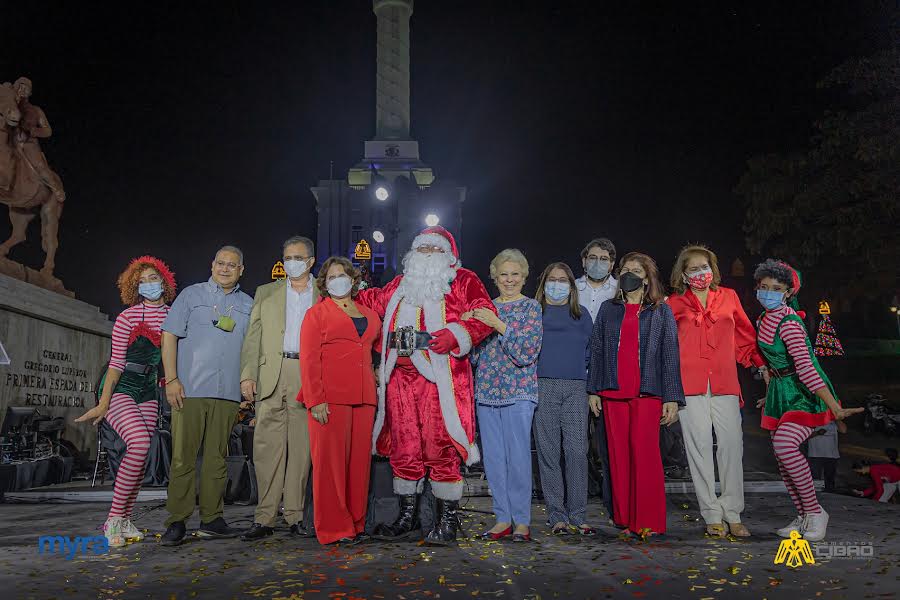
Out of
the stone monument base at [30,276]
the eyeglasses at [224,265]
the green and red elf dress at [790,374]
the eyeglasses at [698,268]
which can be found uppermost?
the stone monument base at [30,276]

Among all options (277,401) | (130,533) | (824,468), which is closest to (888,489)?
(824,468)

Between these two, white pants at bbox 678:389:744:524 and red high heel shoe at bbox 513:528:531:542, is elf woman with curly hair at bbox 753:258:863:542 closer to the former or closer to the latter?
white pants at bbox 678:389:744:524

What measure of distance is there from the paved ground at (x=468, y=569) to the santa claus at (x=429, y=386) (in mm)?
455

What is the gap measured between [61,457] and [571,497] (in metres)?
7.09

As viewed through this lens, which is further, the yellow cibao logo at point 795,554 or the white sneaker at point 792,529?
the white sneaker at point 792,529

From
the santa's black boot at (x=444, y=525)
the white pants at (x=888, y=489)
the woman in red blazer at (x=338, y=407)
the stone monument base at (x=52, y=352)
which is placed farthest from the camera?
the stone monument base at (x=52, y=352)

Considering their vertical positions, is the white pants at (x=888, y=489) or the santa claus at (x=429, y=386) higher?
the santa claus at (x=429, y=386)

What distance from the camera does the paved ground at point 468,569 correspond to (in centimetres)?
355

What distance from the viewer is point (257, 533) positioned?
5086 millimetres

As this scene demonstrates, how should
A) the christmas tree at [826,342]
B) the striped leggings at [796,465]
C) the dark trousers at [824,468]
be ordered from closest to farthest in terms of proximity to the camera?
the striped leggings at [796,465] < the dark trousers at [824,468] < the christmas tree at [826,342]

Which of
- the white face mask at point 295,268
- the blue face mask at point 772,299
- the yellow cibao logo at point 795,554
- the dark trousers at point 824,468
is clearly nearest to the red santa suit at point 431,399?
the white face mask at point 295,268

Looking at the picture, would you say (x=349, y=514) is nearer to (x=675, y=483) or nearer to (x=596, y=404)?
(x=596, y=404)

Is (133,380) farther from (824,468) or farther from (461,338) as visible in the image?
(824,468)

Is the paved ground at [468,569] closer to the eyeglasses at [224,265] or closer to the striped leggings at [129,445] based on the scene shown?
the striped leggings at [129,445]
